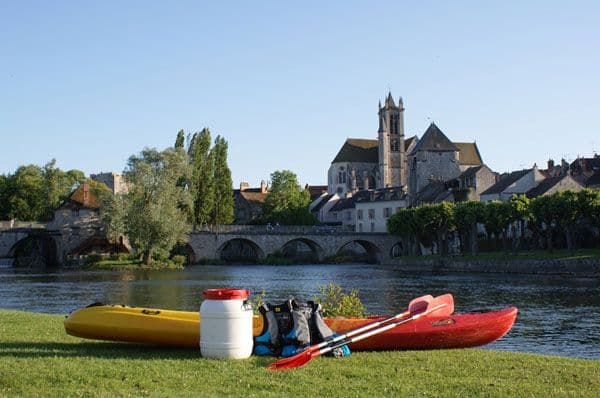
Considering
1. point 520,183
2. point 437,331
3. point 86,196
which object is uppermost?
point 520,183

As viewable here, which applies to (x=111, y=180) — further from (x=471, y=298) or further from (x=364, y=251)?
(x=471, y=298)

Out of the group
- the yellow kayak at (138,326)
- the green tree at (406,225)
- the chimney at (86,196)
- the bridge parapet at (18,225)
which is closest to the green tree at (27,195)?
the bridge parapet at (18,225)

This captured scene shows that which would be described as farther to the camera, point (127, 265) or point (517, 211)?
point (127, 265)

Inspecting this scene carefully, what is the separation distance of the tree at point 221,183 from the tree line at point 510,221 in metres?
19.5

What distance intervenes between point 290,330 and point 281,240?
83160 mm

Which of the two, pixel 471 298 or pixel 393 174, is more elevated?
pixel 393 174

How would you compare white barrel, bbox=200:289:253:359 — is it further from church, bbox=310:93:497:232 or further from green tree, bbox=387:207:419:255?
church, bbox=310:93:497:232

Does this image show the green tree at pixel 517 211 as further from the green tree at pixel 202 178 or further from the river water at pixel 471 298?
the green tree at pixel 202 178

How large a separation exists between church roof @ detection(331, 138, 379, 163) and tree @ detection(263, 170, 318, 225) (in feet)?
77.7

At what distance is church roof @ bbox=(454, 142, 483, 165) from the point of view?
115 meters

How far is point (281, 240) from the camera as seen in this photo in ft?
315

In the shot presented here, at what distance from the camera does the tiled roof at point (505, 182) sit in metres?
87.2

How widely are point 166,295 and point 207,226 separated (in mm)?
50814

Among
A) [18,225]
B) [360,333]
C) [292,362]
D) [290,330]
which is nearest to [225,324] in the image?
[292,362]
